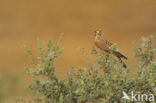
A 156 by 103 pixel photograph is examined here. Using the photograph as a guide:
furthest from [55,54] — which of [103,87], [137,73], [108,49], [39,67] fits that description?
[108,49]

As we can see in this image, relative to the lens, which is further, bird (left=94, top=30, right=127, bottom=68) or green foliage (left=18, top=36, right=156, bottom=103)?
bird (left=94, top=30, right=127, bottom=68)

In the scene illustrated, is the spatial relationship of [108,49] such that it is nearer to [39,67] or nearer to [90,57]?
[90,57]

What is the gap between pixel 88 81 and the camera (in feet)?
10.6

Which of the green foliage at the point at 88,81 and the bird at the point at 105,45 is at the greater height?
the bird at the point at 105,45

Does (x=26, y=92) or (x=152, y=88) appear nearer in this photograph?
(x=152, y=88)

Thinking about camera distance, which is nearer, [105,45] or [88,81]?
[88,81]

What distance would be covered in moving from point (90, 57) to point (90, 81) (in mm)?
227

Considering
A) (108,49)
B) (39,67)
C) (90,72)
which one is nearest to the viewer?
(39,67)

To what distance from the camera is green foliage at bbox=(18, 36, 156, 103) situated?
10.3 feet

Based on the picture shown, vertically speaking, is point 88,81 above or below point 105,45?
below

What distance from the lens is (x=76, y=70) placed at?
133 inches

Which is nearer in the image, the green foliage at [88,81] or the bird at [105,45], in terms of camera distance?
the green foliage at [88,81]

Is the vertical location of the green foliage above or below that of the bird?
below

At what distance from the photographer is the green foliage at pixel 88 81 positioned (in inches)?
123
